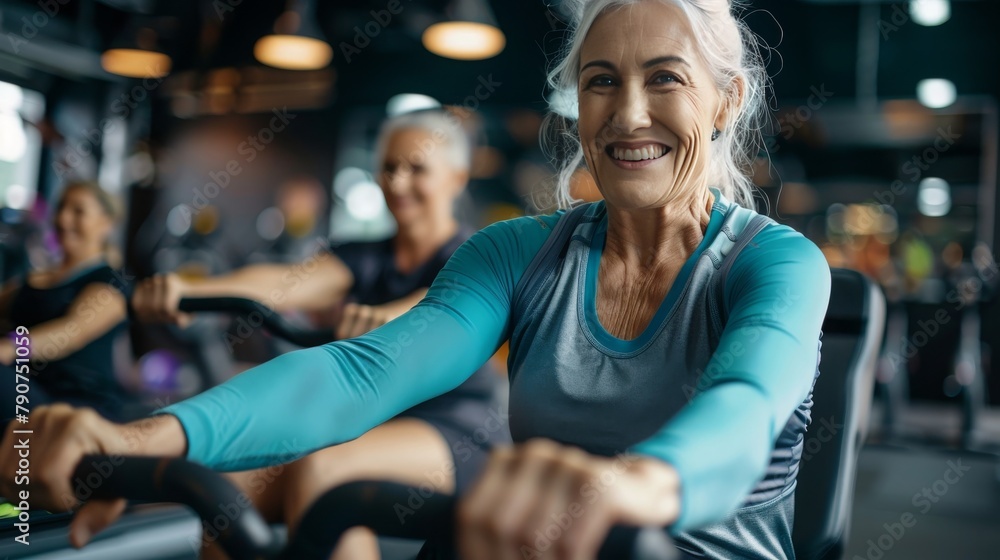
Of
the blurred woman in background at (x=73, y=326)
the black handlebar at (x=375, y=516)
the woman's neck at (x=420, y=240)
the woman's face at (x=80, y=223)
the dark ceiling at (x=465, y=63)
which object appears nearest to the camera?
the black handlebar at (x=375, y=516)

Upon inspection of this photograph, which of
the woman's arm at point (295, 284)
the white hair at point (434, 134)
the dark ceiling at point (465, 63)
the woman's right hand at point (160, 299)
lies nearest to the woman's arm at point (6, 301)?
the woman's arm at point (295, 284)

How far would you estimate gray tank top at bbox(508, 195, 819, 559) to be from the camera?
35.2 inches

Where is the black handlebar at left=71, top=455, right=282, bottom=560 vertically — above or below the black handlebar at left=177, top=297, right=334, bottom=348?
above

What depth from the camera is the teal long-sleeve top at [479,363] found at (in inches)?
25.0

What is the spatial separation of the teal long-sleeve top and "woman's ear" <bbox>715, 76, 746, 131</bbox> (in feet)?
0.48

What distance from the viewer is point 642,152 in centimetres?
97

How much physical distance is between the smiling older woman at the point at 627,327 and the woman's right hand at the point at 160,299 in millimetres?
724

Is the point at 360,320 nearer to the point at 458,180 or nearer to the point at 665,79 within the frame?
the point at 665,79

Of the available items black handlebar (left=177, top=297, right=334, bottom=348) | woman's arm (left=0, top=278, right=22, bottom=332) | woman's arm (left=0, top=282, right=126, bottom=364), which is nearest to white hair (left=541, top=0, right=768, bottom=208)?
black handlebar (left=177, top=297, right=334, bottom=348)

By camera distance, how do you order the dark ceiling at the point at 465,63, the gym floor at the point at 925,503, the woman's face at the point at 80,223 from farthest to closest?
the dark ceiling at the point at 465,63
the gym floor at the point at 925,503
the woman's face at the point at 80,223

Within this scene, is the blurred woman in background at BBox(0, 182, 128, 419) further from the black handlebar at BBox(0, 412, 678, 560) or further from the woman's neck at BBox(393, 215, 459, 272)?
the black handlebar at BBox(0, 412, 678, 560)

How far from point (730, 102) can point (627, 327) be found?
318 mm

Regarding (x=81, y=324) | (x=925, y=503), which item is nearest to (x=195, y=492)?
(x=81, y=324)

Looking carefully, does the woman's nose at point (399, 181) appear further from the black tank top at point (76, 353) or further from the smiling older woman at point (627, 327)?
the smiling older woman at point (627, 327)
